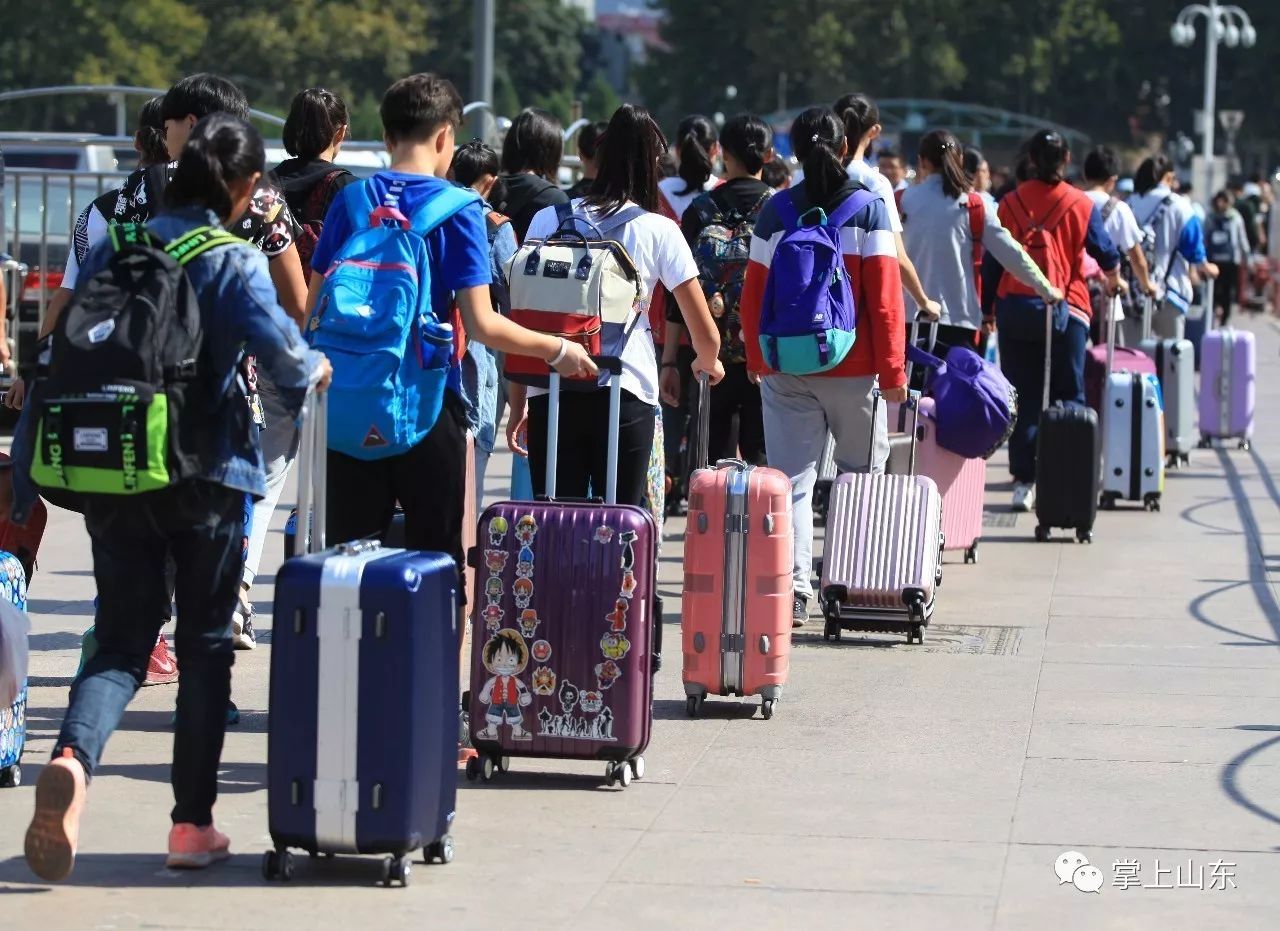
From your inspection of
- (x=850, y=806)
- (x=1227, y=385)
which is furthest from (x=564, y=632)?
(x=1227, y=385)

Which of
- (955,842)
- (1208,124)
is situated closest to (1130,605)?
(955,842)

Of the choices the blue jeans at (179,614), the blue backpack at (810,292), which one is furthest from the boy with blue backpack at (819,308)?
the blue jeans at (179,614)

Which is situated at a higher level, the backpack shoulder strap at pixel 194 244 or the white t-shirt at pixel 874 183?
the white t-shirt at pixel 874 183

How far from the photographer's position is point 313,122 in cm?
743

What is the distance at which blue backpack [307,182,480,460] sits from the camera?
5785 mm

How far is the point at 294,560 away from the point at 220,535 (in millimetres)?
205

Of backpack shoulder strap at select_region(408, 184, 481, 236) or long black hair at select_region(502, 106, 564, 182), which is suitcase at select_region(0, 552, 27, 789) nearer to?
backpack shoulder strap at select_region(408, 184, 481, 236)

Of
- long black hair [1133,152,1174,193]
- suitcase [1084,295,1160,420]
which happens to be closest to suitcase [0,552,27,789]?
suitcase [1084,295,1160,420]

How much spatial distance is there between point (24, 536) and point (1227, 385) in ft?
34.7

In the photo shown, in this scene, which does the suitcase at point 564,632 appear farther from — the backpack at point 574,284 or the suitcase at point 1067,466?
the suitcase at point 1067,466

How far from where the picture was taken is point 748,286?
8477 millimetres

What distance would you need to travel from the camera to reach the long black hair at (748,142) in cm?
953

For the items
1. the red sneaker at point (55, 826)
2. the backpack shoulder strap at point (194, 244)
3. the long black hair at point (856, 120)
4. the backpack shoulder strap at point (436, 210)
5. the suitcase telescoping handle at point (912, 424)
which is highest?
the long black hair at point (856, 120)

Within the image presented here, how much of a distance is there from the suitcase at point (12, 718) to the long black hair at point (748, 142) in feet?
13.6
